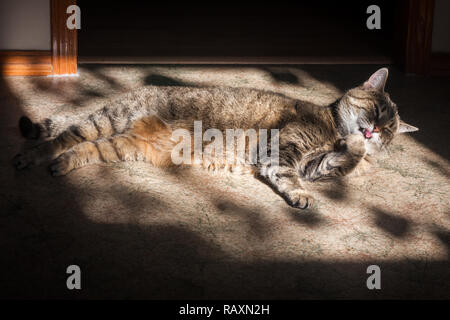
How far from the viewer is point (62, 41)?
12.5 feet

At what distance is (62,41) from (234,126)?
65.2 inches

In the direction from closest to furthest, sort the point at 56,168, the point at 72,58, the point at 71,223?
the point at 71,223, the point at 56,168, the point at 72,58

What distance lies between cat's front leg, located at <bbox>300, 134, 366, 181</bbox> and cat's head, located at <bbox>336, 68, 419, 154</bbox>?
83mm

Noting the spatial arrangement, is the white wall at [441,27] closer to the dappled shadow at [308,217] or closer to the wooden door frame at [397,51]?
the wooden door frame at [397,51]

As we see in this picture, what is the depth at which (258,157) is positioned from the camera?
2711 mm

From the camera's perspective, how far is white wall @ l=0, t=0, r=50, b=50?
3.72 m

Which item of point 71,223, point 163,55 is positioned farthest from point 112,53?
point 71,223

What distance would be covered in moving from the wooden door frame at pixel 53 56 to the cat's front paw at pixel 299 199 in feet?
6.84

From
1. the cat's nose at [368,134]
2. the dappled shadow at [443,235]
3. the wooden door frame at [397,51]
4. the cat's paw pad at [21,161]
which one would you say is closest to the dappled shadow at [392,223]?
the dappled shadow at [443,235]

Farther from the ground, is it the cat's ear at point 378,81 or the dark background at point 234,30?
the dark background at point 234,30

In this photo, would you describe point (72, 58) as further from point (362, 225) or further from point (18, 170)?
point (362, 225)

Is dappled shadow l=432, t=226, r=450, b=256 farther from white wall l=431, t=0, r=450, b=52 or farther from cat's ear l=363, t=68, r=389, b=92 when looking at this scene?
white wall l=431, t=0, r=450, b=52

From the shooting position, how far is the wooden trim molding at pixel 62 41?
371 cm

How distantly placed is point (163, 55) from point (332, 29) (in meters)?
2.05
